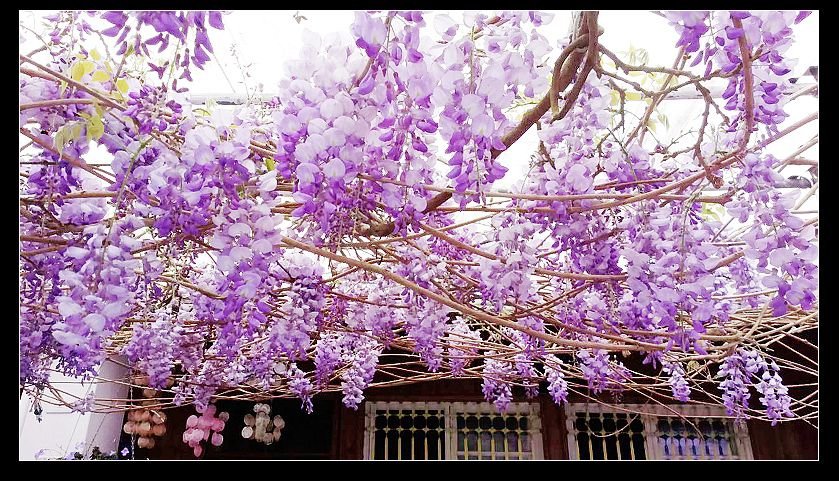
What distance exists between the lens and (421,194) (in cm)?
115

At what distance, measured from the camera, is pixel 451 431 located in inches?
163

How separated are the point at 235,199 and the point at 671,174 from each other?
3.55 ft

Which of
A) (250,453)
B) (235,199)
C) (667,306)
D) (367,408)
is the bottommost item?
(250,453)

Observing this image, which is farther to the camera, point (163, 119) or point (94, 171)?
point (94, 171)

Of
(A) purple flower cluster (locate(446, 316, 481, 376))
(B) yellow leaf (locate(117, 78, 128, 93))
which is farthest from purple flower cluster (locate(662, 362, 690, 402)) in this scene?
(B) yellow leaf (locate(117, 78, 128, 93))

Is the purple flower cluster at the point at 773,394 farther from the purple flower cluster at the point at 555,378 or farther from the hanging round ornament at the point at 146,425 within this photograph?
the hanging round ornament at the point at 146,425

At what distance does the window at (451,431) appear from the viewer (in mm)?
4129

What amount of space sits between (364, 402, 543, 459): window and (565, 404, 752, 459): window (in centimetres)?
34

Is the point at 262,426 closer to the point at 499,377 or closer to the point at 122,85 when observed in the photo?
the point at 499,377

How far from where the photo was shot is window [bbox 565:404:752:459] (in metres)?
4.09

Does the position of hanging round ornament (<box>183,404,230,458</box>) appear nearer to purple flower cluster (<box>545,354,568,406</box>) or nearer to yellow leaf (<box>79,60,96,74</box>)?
purple flower cluster (<box>545,354,568,406</box>)

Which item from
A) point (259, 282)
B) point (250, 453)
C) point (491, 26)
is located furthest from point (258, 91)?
point (250, 453)

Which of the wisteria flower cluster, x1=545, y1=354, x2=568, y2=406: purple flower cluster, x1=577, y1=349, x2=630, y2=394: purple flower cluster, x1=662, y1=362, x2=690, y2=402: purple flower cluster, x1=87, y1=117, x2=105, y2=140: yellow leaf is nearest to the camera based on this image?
the wisteria flower cluster
